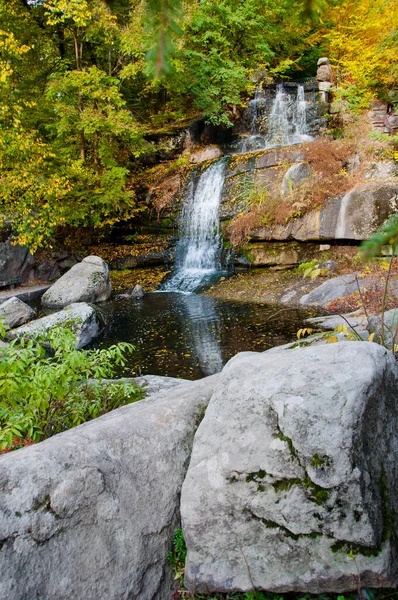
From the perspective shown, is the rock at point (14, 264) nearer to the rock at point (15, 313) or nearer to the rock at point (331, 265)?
the rock at point (15, 313)

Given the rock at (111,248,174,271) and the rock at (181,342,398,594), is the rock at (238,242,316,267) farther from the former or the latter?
the rock at (181,342,398,594)

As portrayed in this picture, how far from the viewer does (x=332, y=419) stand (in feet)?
6.97

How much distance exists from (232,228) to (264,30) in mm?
9755

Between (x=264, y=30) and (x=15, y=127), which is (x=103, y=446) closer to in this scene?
(x=15, y=127)

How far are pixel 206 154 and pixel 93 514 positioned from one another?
1569 centimetres

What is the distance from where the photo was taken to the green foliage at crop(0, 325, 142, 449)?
3.17 meters

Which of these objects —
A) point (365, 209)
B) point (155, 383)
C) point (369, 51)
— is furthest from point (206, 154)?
point (155, 383)

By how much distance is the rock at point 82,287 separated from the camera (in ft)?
38.3

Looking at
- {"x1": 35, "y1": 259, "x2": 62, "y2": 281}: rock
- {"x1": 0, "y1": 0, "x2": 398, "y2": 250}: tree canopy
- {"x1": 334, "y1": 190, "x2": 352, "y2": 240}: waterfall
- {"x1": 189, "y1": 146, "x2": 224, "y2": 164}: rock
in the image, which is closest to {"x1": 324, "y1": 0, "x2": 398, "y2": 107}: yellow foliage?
{"x1": 0, "y1": 0, "x2": 398, "y2": 250}: tree canopy

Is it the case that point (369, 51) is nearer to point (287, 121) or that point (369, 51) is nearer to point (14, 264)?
point (287, 121)

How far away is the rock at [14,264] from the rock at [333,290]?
30.3ft

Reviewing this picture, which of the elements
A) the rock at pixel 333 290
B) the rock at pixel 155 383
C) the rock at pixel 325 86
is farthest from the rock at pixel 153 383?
the rock at pixel 325 86

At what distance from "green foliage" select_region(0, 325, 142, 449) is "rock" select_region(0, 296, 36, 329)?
6.09 meters

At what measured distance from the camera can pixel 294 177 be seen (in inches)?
490
